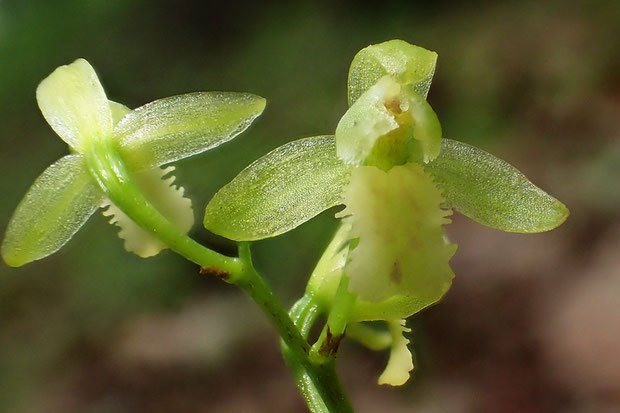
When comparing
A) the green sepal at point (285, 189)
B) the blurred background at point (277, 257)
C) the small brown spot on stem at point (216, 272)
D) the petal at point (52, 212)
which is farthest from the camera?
the blurred background at point (277, 257)

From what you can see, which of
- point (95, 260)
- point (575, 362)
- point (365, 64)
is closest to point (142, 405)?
point (95, 260)

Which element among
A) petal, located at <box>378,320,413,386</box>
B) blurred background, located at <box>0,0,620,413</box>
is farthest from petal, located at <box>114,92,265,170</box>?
blurred background, located at <box>0,0,620,413</box>

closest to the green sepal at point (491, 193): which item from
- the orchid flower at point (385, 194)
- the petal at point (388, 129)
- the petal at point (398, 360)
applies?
the orchid flower at point (385, 194)

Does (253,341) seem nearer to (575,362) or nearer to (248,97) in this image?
(575,362)

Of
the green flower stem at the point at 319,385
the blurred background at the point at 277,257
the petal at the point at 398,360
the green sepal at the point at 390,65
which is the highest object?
the green sepal at the point at 390,65

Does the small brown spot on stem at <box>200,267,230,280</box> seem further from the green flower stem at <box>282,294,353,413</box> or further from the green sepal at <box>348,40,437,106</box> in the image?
the green sepal at <box>348,40,437,106</box>

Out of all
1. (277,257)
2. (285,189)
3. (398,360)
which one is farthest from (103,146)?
(277,257)

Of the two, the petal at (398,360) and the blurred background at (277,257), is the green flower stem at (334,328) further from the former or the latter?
the blurred background at (277,257)
